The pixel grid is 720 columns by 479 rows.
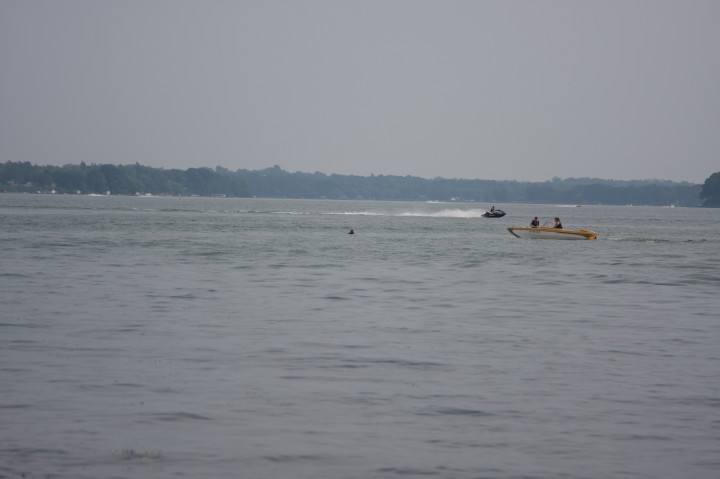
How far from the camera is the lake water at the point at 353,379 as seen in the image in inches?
600

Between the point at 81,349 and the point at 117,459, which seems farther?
the point at 81,349

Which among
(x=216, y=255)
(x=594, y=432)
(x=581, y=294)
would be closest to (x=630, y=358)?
(x=594, y=432)

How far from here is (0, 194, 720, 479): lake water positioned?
15242 mm

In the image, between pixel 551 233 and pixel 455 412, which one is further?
pixel 551 233

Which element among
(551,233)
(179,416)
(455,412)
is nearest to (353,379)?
(455,412)

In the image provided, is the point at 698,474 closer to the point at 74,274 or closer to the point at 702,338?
the point at 702,338

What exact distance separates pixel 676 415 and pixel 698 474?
397 centimetres

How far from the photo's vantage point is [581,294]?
1718 inches

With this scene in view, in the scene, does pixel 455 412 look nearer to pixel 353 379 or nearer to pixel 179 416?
pixel 353 379

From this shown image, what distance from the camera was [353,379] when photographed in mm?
21484

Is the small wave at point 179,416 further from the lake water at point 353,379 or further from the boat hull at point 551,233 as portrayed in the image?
the boat hull at point 551,233

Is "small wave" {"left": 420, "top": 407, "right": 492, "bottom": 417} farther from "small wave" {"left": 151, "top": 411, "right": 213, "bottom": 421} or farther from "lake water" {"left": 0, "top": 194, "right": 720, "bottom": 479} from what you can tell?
"small wave" {"left": 151, "top": 411, "right": 213, "bottom": 421}

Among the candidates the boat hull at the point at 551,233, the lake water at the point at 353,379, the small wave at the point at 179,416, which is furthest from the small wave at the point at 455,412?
the boat hull at the point at 551,233

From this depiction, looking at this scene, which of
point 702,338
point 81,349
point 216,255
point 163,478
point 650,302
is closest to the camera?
point 163,478
